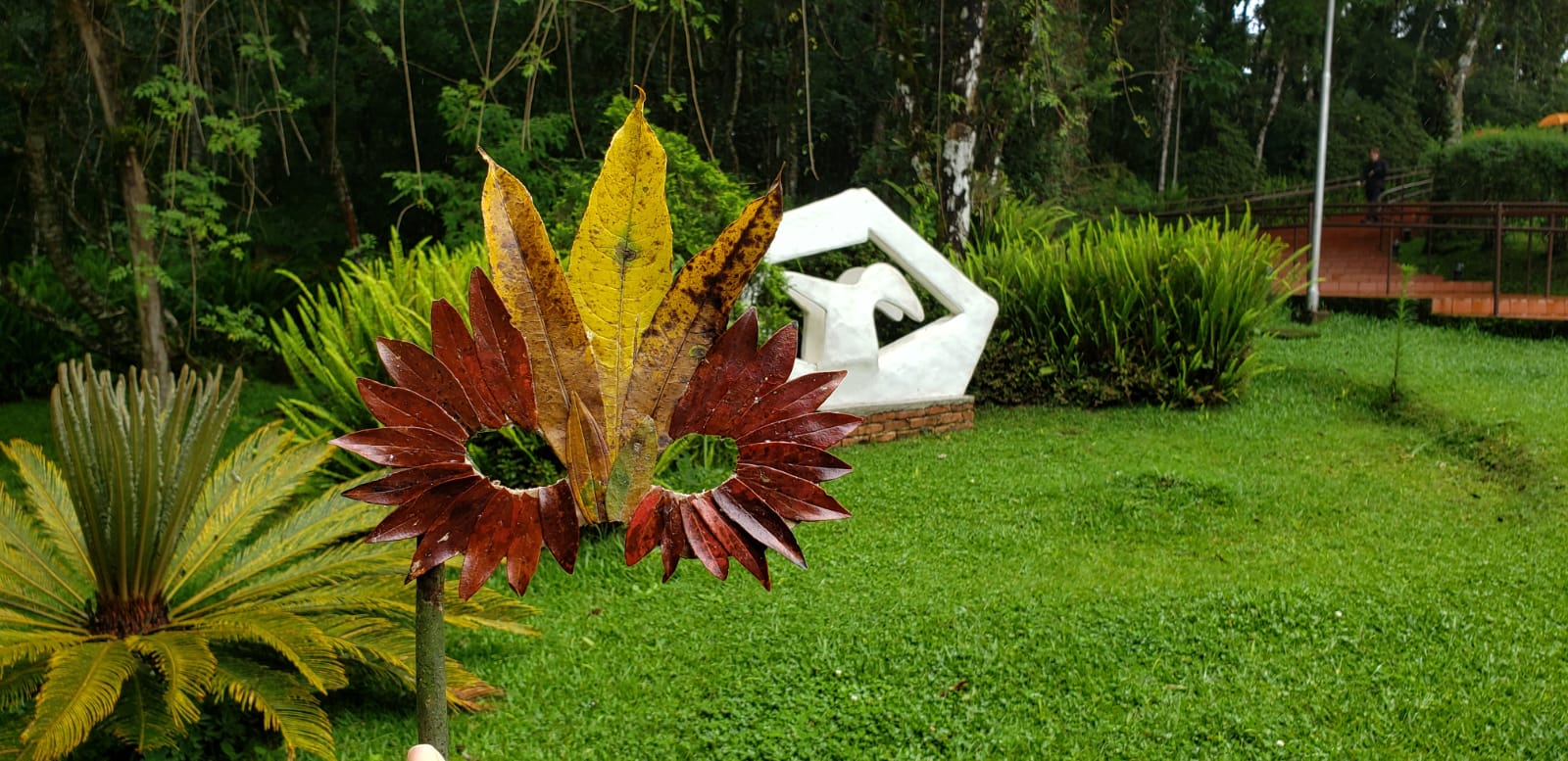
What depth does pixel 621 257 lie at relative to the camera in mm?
1041

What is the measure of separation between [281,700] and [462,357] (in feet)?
8.54

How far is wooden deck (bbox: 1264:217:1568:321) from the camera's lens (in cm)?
1136

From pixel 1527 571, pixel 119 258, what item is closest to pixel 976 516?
pixel 1527 571

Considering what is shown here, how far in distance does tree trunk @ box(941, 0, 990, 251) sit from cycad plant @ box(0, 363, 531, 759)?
21.0 feet

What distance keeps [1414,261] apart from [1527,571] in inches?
524

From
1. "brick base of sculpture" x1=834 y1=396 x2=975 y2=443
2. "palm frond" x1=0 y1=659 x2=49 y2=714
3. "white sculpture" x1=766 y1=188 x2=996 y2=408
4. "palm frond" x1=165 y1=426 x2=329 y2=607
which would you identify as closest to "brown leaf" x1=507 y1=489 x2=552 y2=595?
"palm frond" x1=0 y1=659 x2=49 y2=714

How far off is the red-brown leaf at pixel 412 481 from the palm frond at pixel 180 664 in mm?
2252

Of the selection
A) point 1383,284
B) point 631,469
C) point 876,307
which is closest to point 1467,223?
point 1383,284

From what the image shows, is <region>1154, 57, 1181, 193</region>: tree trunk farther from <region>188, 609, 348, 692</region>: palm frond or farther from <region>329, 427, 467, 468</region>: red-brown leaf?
<region>329, 427, 467, 468</region>: red-brown leaf

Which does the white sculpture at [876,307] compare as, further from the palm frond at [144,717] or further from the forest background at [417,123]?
the palm frond at [144,717]

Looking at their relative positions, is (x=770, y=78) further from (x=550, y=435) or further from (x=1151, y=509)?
(x=550, y=435)

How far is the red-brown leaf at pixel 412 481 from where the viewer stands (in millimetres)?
917

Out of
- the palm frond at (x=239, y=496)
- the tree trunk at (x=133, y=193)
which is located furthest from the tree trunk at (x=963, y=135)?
the palm frond at (x=239, y=496)

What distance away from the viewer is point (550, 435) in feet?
3.34
